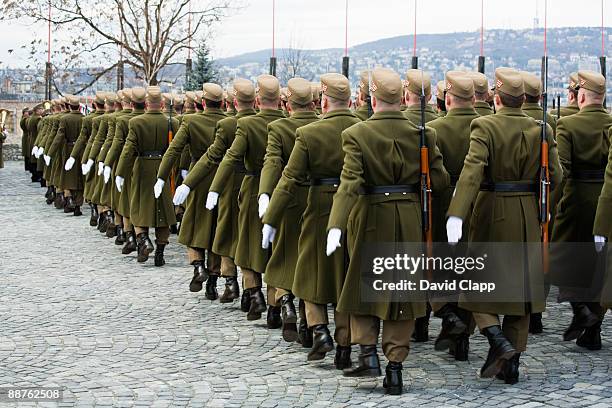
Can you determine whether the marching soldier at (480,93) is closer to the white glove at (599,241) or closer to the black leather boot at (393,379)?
the white glove at (599,241)

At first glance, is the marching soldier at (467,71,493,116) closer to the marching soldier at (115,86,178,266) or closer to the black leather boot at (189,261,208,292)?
the black leather boot at (189,261,208,292)

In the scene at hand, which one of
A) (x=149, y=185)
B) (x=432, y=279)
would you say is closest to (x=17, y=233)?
(x=149, y=185)

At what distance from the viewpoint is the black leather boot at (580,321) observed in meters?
9.02

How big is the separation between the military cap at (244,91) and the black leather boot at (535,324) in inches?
126

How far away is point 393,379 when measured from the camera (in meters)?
7.57

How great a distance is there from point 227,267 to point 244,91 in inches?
64.7

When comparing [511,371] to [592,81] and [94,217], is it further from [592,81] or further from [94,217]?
[94,217]

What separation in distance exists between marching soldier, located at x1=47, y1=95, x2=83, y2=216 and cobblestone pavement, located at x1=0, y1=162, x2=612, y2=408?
720 centimetres

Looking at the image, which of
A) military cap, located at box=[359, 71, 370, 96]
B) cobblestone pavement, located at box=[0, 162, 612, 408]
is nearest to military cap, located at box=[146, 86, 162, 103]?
cobblestone pavement, located at box=[0, 162, 612, 408]

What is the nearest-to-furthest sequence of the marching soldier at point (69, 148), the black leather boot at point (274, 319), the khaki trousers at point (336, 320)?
1. the khaki trousers at point (336, 320)
2. the black leather boot at point (274, 319)
3. the marching soldier at point (69, 148)

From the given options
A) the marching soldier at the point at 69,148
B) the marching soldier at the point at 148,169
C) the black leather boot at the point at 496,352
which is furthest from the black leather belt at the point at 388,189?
the marching soldier at the point at 69,148

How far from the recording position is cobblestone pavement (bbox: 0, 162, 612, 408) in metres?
7.45

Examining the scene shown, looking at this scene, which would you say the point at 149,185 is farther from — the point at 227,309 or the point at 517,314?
the point at 517,314

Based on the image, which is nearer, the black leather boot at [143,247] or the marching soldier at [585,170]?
the marching soldier at [585,170]
